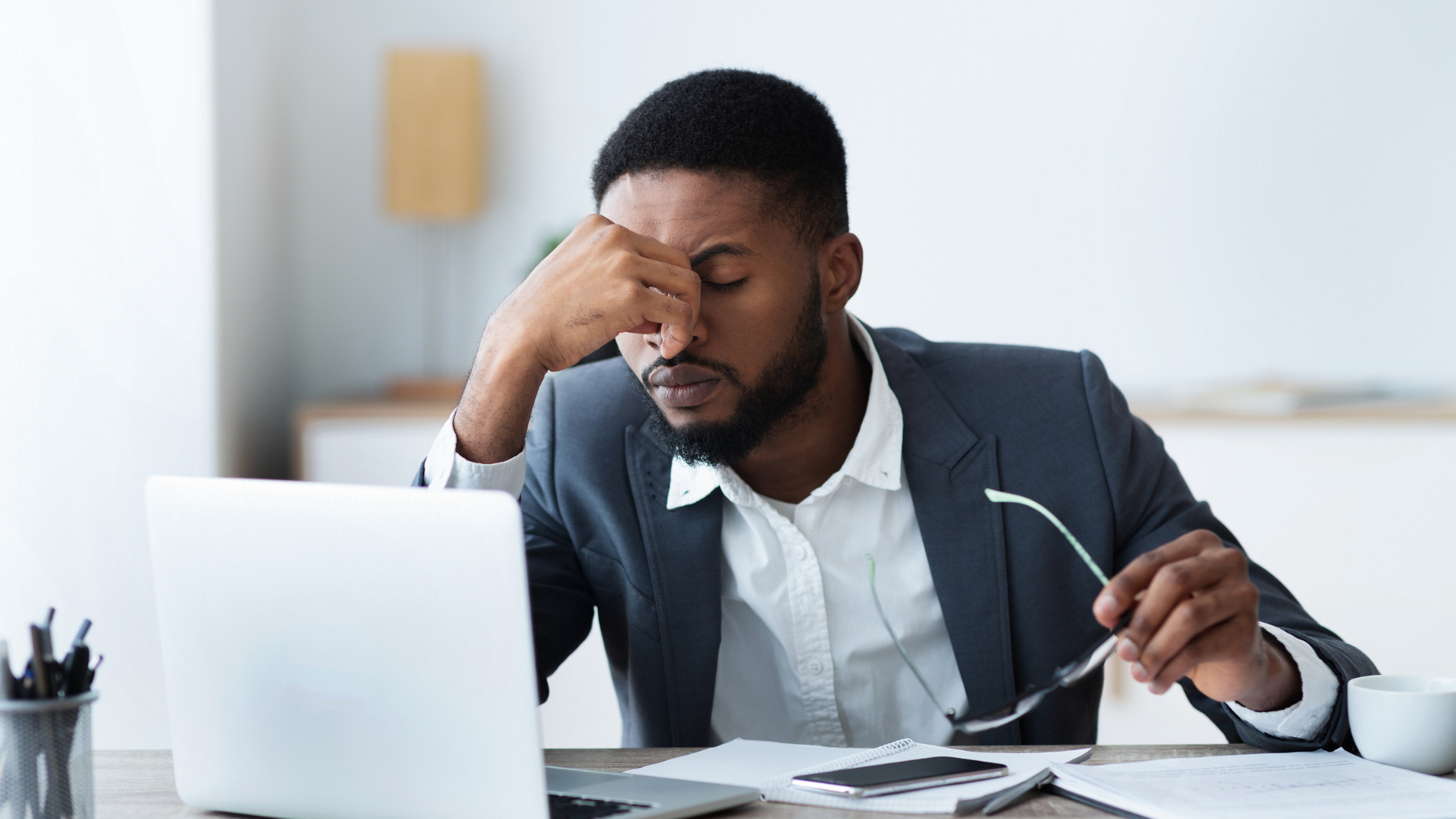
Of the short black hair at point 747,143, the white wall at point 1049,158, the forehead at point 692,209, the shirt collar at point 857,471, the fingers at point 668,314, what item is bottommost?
the shirt collar at point 857,471

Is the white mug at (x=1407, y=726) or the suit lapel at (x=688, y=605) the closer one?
the white mug at (x=1407, y=726)

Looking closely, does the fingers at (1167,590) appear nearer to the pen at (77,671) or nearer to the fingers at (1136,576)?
the fingers at (1136,576)

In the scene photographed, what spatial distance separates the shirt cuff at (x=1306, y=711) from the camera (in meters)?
1.08

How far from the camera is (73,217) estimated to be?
8.38 ft

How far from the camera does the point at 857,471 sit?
4.68 feet

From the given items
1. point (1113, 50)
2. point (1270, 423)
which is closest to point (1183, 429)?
point (1270, 423)

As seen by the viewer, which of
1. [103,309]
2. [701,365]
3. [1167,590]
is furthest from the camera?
[103,309]

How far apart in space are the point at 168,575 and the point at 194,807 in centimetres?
19

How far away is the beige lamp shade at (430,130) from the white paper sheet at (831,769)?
219 cm

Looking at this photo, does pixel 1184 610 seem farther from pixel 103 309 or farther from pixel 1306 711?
pixel 103 309

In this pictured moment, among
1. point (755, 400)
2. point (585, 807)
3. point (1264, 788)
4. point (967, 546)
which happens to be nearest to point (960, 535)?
point (967, 546)

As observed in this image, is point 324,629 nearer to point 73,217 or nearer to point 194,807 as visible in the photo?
point 194,807

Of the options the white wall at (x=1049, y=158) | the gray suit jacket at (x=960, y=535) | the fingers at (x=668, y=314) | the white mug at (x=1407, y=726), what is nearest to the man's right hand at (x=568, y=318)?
the fingers at (x=668, y=314)

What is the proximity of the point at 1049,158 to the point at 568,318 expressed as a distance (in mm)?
2182
